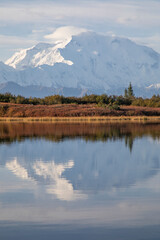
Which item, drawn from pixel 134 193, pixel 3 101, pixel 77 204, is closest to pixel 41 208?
pixel 77 204

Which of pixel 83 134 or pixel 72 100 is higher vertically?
pixel 72 100

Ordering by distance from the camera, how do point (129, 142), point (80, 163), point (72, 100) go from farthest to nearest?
1. point (72, 100)
2. point (129, 142)
3. point (80, 163)

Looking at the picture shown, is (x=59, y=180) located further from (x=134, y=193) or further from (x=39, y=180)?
(x=134, y=193)

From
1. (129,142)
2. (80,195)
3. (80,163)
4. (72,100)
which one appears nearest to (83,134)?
(129,142)

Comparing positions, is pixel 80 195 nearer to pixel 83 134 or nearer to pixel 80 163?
pixel 80 163

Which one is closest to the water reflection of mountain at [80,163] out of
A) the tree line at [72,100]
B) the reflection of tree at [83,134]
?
the reflection of tree at [83,134]

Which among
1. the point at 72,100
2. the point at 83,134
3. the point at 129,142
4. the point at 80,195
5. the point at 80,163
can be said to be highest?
the point at 72,100

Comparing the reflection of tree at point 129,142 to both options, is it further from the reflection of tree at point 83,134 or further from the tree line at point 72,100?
the tree line at point 72,100

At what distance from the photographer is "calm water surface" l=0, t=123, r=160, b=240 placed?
11.8 meters

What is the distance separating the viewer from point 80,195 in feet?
50.2

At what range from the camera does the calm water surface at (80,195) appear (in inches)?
463

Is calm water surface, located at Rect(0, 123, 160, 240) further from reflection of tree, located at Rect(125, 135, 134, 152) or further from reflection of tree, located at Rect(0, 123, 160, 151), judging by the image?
reflection of tree, located at Rect(0, 123, 160, 151)

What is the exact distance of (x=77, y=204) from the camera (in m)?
14.1

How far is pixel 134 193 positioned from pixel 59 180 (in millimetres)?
3429
